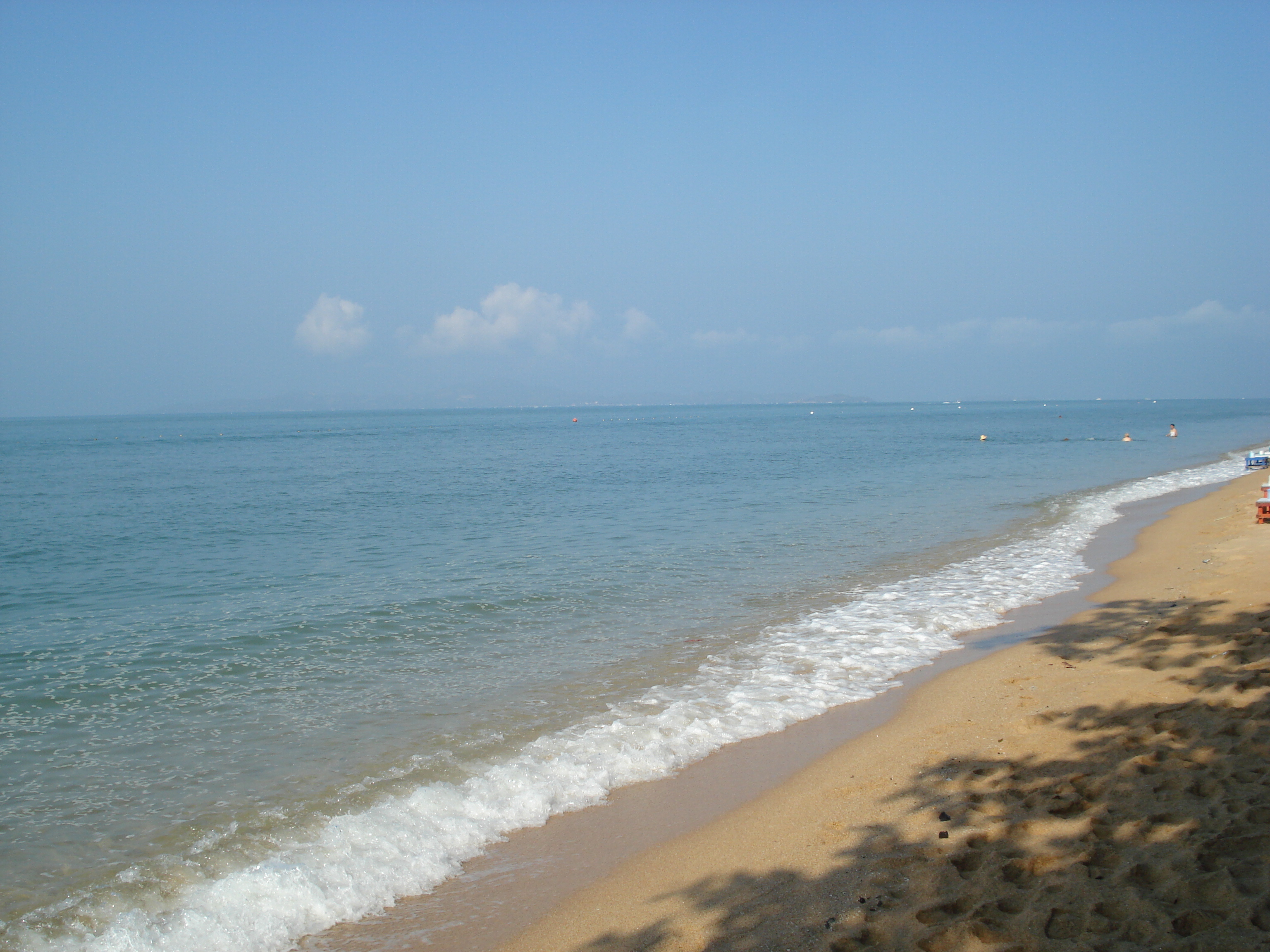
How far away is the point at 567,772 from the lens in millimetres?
6547

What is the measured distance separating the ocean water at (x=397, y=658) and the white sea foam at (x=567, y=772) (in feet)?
0.08

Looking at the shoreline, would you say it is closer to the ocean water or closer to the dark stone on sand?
the ocean water

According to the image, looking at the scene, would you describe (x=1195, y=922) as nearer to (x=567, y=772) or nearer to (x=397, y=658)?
(x=567, y=772)

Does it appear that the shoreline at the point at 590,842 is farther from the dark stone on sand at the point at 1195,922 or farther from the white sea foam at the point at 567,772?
the dark stone on sand at the point at 1195,922

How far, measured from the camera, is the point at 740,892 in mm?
4664

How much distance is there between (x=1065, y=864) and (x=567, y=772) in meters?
3.67

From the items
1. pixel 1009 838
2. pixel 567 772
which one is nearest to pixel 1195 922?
pixel 1009 838

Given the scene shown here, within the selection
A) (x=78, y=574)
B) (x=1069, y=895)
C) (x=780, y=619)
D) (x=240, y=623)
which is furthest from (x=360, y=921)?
(x=78, y=574)

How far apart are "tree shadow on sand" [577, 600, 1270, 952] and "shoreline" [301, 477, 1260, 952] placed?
68 cm

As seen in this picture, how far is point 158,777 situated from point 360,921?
3168 mm

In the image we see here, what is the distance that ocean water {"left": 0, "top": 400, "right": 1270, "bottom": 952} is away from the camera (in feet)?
18.0

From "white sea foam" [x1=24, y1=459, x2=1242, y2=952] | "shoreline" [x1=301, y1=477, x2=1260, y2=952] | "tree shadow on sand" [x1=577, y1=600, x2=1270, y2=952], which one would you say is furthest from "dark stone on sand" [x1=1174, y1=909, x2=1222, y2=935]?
"white sea foam" [x1=24, y1=459, x2=1242, y2=952]

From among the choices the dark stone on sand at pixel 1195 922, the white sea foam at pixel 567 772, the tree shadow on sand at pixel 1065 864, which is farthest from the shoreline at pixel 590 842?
the dark stone on sand at pixel 1195 922

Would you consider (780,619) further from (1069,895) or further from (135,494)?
(135,494)
